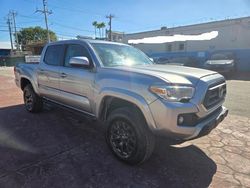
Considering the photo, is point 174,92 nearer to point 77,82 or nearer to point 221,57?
point 77,82

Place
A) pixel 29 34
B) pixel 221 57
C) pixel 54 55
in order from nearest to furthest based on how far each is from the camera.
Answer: pixel 54 55, pixel 221 57, pixel 29 34

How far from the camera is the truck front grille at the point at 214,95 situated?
2.87 m

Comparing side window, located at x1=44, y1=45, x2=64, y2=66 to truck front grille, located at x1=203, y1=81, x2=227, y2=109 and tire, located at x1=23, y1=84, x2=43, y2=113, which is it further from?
truck front grille, located at x1=203, y1=81, x2=227, y2=109

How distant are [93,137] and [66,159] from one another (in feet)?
3.05

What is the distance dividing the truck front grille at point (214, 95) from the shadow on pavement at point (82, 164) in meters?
0.97

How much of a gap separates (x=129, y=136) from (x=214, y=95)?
1.37 m

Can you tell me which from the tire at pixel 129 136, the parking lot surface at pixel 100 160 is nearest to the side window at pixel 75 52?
the tire at pixel 129 136

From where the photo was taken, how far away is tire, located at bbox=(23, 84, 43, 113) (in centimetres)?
566

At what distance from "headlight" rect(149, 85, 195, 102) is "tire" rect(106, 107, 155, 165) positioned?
518 mm

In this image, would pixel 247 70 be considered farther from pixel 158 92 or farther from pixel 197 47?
pixel 158 92

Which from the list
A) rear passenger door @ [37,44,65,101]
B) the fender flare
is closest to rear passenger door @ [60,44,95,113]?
rear passenger door @ [37,44,65,101]

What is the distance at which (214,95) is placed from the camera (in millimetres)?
3096

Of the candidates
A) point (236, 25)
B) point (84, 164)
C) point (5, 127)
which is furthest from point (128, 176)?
point (236, 25)

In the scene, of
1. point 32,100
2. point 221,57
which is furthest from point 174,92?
point 221,57
